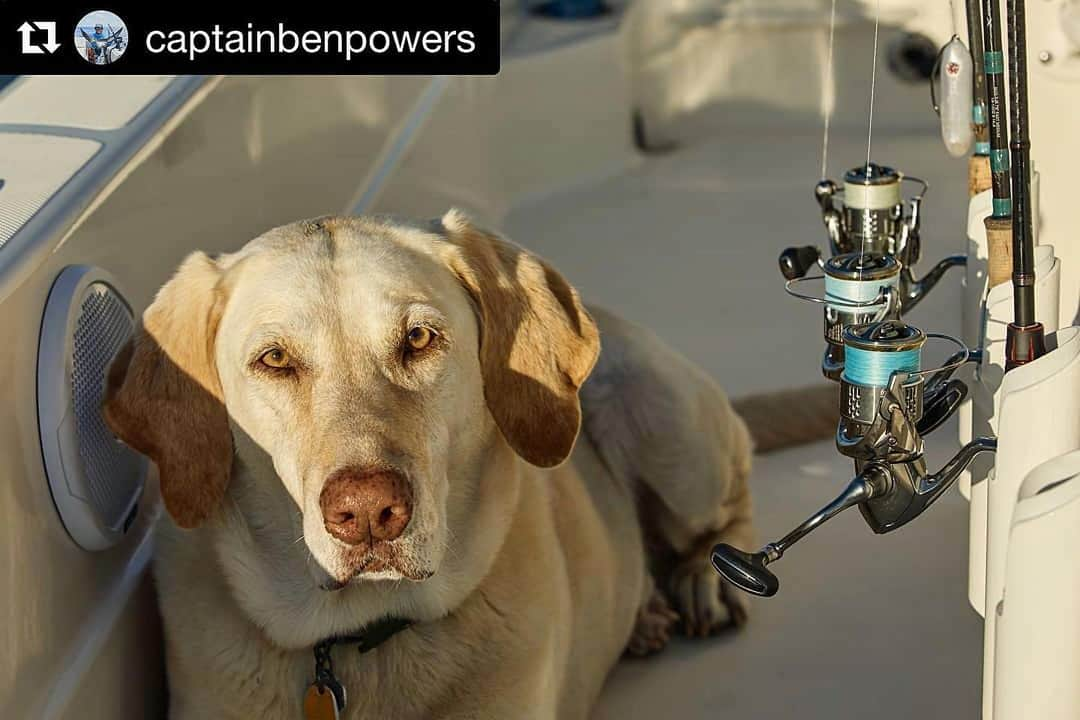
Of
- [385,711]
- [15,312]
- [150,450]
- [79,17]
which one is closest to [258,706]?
[385,711]

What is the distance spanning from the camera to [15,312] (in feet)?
6.03

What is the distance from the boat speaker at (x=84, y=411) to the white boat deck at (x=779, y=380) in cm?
97

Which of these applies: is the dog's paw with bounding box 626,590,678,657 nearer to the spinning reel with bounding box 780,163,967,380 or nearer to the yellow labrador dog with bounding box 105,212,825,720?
the yellow labrador dog with bounding box 105,212,825,720

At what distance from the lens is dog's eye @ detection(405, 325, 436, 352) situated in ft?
6.27

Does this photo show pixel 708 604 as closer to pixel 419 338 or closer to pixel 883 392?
pixel 883 392

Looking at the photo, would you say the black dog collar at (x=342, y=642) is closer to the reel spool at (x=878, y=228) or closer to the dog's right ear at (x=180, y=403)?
the dog's right ear at (x=180, y=403)

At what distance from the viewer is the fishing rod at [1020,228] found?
186 cm

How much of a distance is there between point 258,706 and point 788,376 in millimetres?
Result: 2303

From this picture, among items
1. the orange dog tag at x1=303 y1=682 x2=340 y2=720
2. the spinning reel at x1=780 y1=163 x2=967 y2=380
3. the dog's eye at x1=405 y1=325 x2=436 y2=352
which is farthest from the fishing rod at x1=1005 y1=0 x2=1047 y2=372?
the orange dog tag at x1=303 y1=682 x2=340 y2=720

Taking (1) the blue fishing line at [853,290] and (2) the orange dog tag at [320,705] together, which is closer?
(2) the orange dog tag at [320,705]

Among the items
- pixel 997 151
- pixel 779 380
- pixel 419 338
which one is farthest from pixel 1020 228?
pixel 779 380

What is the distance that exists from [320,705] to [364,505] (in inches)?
15.8

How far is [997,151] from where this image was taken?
202cm

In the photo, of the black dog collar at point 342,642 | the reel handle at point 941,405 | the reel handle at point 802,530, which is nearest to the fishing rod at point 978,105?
the reel handle at point 941,405
